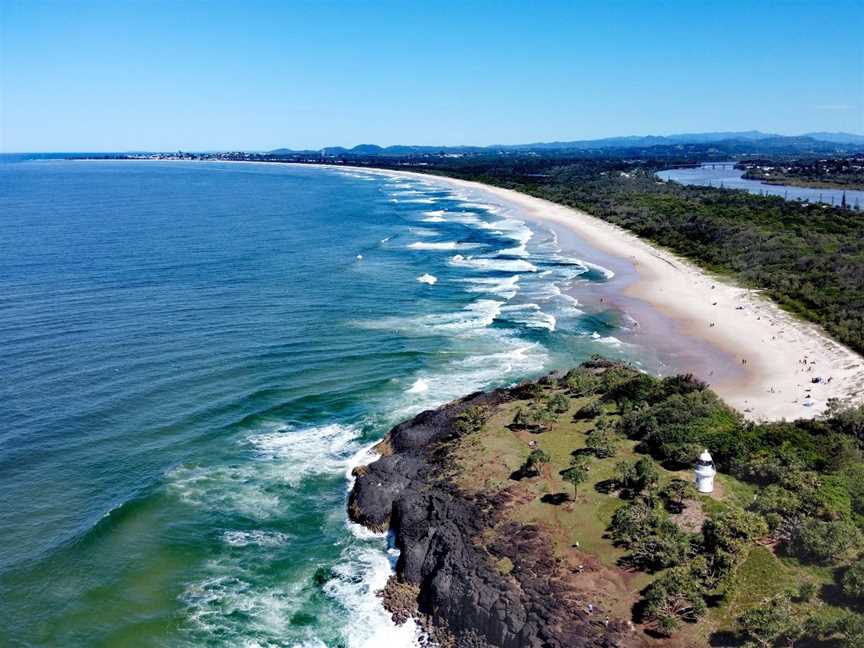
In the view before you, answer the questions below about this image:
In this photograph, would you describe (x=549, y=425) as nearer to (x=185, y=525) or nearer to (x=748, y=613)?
(x=748, y=613)

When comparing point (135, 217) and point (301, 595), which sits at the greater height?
point (135, 217)

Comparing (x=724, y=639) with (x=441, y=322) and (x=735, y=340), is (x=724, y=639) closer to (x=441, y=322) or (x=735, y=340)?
(x=735, y=340)

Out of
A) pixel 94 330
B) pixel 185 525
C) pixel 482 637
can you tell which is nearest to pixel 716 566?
pixel 482 637

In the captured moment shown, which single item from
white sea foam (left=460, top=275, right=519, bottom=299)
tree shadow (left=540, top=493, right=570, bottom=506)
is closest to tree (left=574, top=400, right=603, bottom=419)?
tree shadow (left=540, top=493, right=570, bottom=506)

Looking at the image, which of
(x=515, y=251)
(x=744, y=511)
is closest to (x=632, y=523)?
(x=744, y=511)

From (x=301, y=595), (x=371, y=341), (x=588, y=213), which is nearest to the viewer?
(x=301, y=595)

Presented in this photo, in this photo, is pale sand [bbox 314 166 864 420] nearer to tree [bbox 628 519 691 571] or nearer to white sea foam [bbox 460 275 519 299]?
white sea foam [bbox 460 275 519 299]

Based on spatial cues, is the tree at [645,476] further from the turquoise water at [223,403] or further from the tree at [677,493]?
the turquoise water at [223,403]
